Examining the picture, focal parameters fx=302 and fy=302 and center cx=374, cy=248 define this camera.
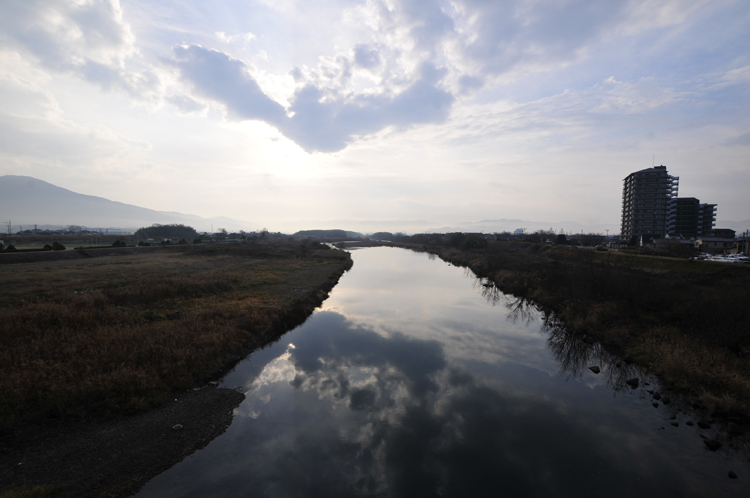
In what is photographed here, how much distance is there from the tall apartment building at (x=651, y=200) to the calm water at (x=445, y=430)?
9885 centimetres

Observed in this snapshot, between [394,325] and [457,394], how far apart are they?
9.56m

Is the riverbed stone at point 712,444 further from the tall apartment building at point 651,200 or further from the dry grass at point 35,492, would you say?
the tall apartment building at point 651,200

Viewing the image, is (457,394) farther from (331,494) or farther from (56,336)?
(56,336)

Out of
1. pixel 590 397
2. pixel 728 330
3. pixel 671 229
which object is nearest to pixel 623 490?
pixel 590 397

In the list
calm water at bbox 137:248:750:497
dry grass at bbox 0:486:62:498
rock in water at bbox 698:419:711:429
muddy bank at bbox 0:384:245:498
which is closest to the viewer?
dry grass at bbox 0:486:62:498

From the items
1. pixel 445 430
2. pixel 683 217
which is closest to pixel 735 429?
pixel 445 430

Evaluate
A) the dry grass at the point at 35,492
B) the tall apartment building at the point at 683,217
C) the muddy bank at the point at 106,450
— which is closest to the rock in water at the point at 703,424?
the muddy bank at the point at 106,450

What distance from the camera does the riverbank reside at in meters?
7.59

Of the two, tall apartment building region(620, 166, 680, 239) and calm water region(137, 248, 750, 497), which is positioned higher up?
tall apartment building region(620, 166, 680, 239)

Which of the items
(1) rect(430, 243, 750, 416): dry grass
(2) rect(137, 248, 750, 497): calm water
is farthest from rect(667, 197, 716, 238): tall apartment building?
(2) rect(137, 248, 750, 497): calm water

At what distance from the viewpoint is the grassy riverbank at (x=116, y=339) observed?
9.51 m

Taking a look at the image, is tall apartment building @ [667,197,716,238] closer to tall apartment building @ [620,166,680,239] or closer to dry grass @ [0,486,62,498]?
tall apartment building @ [620,166,680,239]

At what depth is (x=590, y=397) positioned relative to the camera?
1241cm

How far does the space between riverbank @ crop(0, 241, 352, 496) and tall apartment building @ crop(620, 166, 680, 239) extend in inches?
4313
